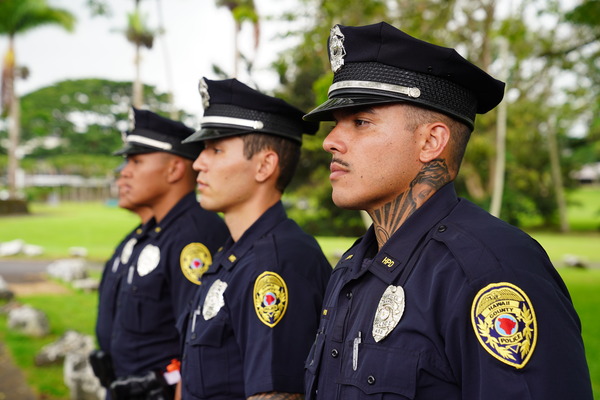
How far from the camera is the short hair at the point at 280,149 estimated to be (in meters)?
3.05

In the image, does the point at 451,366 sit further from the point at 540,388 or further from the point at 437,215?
the point at 437,215

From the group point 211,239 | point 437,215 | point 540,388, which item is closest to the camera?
point 540,388

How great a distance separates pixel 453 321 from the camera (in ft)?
4.95

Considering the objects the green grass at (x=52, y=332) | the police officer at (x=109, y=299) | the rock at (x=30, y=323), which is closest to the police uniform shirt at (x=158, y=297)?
the police officer at (x=109, y=299)

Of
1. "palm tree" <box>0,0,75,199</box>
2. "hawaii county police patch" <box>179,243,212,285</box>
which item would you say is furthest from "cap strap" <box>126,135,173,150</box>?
"palm tree" <box>0,0,75,199</box>

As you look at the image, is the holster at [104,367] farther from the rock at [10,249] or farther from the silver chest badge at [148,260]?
the rock at [10,249]

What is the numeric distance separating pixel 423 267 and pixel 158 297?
2322mm

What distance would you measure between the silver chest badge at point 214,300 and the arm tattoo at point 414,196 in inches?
42.0

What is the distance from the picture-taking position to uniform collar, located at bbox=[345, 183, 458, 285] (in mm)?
1754

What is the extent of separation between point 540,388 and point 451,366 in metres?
0.23

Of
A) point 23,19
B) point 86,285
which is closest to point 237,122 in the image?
point 86,285

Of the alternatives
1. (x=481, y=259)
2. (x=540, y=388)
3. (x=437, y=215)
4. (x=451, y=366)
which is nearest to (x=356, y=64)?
(x=437, y=215)

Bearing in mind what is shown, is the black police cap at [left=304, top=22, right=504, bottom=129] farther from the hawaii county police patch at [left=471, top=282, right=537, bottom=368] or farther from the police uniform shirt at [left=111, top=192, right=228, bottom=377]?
the police uniform shirt at [left=111, top=192, right=228, bottom=377]

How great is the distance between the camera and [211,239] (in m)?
3.70
